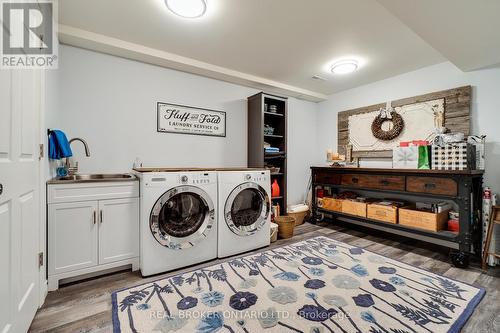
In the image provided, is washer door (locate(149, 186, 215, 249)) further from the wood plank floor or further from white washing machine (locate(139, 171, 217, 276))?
the wood plank floor

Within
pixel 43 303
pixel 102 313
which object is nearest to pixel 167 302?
pixel 102 313

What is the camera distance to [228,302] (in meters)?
1.60

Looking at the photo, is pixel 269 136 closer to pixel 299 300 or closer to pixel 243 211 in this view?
pixel 243 211

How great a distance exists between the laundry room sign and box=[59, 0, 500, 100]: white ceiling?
0.52 meters

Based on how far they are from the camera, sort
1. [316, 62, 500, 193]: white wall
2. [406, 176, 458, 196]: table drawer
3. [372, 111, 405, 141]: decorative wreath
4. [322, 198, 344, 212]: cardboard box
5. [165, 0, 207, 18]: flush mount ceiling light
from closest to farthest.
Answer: [165, 0, 207, 18]: flush mount ceiling light
[406, 176, 458, 196]: table drawer
[316, 62, 500, 193]: white wall
[372, 111, 405, 141]: decorative wreath
[322, 198, 344, 212]: cardboard box

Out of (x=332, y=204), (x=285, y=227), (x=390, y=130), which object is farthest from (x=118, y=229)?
(x=390, y=130)

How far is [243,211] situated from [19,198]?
6.26 feet

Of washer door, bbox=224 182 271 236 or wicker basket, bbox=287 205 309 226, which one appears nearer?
washer door, bbox=224 182 271 236

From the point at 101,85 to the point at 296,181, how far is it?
324 centimetres

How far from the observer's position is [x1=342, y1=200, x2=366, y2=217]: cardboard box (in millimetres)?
3043

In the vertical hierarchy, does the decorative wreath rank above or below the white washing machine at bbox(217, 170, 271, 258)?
above

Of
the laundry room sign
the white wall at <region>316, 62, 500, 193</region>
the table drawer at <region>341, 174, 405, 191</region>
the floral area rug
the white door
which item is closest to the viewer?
the white door

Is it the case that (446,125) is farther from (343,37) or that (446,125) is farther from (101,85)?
(101,85)

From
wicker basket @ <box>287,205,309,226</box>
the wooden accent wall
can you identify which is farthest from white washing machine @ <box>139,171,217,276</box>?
the wooden accent wall
